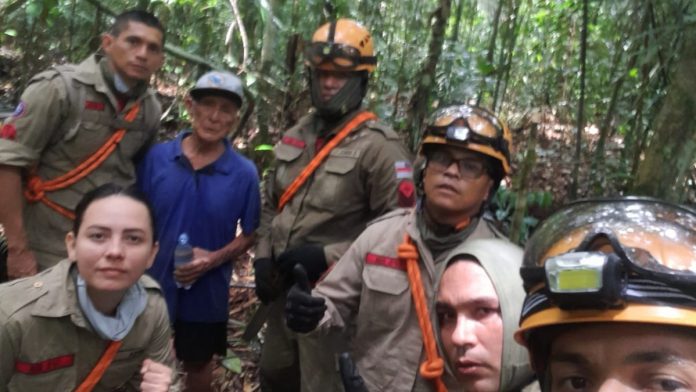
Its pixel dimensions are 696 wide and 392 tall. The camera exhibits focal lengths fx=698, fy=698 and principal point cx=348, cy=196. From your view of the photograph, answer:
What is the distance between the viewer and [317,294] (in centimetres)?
298

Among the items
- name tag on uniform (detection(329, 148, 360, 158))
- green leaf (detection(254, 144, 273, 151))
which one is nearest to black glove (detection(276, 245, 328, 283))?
name tag on uniform (detection(329, 148, 360, 158))

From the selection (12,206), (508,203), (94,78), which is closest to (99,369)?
(12,206)

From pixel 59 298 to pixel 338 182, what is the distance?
5.16 feet

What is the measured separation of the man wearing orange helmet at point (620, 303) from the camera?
1.24m

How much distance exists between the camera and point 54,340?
2.58 m

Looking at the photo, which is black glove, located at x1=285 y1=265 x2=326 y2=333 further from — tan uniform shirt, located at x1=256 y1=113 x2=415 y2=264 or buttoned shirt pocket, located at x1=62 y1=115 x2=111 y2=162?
buttoned shirt pocket, located at x1=62 y1=115 x2=111 y2=162

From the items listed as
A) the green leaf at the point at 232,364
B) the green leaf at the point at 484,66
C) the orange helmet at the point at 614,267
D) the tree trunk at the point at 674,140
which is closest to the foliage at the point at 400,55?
the green leaf at the point at 484,66

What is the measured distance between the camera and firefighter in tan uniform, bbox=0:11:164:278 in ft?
11.4

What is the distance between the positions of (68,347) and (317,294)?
996 millimetres

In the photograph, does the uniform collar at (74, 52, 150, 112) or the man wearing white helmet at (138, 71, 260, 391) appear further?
the man wearing white helmet at (138, 71, 260, 391)

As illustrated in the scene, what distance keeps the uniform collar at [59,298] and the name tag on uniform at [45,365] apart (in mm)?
143

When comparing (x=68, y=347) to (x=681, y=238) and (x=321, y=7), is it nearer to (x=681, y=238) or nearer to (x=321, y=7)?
(x=681, y=238)

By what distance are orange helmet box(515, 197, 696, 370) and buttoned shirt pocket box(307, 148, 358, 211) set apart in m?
2.19

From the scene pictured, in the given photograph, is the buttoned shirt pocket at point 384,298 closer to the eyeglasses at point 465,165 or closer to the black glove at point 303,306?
the black glove at point 303,306
